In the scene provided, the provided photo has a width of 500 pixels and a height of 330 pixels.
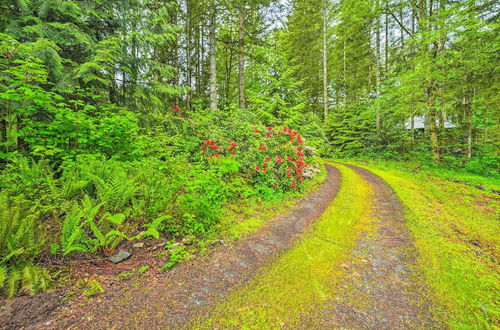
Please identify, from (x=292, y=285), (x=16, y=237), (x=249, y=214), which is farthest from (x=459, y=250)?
(x=16, y=237)

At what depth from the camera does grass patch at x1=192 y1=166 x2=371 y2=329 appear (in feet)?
6.11

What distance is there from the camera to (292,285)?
7.60 ft

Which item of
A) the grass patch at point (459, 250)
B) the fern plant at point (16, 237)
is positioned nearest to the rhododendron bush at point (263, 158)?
the grass patch at point (459, 250)

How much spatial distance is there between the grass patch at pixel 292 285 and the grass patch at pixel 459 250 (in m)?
1.05

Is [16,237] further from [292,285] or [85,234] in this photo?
[292,285]

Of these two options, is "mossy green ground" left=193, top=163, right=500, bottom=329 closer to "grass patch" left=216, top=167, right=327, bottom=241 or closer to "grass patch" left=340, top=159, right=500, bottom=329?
"grass patch" left=340, top=159, right=500, bottom=329

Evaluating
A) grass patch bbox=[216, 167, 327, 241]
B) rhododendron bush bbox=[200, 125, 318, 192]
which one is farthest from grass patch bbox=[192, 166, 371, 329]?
rhododendron bush bbox=[200, 125, 318, 192]

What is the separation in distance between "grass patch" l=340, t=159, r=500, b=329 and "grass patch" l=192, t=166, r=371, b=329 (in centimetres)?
105

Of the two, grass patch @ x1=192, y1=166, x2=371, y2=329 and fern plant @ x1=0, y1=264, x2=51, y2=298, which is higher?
fern plant @ x1=0, y1=264, x2=51, y2=298

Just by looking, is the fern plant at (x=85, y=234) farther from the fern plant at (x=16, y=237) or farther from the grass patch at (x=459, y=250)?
the grass patch at (x=459, y=250)

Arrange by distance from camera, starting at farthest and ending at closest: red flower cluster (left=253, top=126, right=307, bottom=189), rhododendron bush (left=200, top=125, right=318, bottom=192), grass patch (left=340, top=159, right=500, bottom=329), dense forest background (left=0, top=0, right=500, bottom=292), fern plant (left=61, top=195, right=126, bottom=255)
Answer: red flower cluster (left=253, top=126, right=307, bottom=189), rhododendron bush (left=200, top=125, right=318, bottom=192), dense forest background (left=0, top=0, right=500, bottom=292), fern plant (left=61, top=195, right=126, bottom=255), grass patch (left=340, top=159, right=500, bottom=329)

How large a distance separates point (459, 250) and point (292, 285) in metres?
3.07

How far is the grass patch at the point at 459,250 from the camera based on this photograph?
2.01m

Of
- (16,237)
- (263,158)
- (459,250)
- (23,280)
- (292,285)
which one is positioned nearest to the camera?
(23,280)
